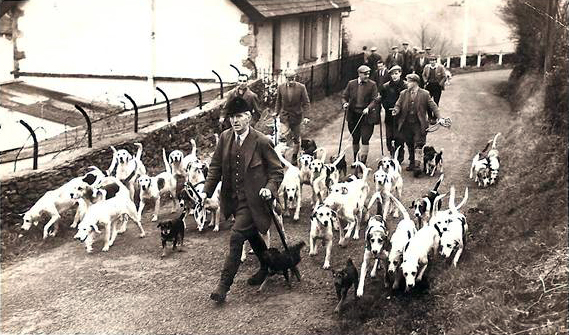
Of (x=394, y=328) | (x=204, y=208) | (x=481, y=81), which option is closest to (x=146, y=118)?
(x=204, y=208)

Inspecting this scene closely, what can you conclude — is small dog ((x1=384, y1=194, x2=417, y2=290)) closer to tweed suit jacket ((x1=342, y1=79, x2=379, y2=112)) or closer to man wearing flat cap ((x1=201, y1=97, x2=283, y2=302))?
man wearing flat cap ((x1=201, y1=97, x2=283, y2=302))

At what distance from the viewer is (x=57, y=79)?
21.3 metres

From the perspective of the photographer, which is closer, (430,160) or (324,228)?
(324,228)

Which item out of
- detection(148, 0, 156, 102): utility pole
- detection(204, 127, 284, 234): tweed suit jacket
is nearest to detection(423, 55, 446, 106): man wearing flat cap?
detection(148, 0, 156, 102): utility pole

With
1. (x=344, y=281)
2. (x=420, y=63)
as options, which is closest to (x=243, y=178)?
(x=344, y=281)

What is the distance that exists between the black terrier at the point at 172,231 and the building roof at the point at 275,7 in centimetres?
1117

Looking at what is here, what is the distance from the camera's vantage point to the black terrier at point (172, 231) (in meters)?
8.81

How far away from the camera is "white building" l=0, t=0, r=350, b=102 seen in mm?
19812

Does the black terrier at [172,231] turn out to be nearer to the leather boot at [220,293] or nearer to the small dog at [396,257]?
the leather boot at [220,293]

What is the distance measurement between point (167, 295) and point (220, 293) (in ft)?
2.42

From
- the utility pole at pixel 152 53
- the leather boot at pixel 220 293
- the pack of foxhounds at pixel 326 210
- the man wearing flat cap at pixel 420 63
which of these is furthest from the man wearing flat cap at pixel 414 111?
the utility pole at pixel 152 53

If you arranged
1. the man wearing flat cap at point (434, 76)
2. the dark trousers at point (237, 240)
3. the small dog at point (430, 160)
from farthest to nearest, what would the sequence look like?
the man wearing flat cap at point (434, 76)
the small dog at point (430, 160)
the dark trousers at point (237, 240)

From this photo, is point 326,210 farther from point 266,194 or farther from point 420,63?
point 420,63

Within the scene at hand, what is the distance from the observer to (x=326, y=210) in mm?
8242
